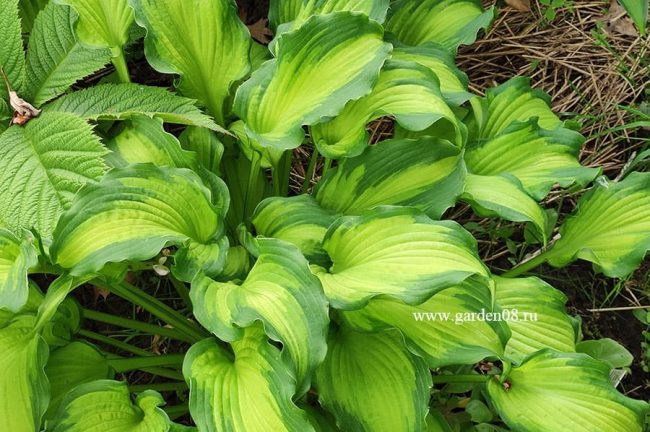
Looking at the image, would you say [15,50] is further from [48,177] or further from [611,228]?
[611,228]

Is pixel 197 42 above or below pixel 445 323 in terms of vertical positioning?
above

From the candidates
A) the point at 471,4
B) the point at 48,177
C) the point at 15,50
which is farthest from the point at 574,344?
the point at 15,50

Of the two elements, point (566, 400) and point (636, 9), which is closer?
point (636, 9)

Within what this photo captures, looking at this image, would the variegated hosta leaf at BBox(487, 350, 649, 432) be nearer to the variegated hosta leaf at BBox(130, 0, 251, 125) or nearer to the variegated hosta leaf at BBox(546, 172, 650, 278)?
the variegated hosta leaf at BBox(546, 172, 650, 278)

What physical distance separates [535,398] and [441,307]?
0.20m

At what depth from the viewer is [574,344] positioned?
1133 mm

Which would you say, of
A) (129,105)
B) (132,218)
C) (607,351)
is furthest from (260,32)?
(607,351)

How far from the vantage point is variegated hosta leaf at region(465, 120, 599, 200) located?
116 centimetres

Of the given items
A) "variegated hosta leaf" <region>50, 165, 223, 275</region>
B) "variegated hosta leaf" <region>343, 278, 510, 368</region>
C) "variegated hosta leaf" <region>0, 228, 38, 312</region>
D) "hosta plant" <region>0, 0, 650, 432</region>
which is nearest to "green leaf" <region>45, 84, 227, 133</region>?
"hosta plant" <region>0, 0, 650, 432</region>

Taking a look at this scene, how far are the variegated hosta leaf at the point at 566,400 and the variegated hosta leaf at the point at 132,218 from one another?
526mm

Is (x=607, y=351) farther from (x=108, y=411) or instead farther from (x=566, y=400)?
(x=108, y=411)

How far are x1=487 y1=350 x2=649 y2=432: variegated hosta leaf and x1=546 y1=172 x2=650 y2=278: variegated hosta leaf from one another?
21 cm

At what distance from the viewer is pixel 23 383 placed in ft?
3.15

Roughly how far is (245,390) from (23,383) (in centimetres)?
32
